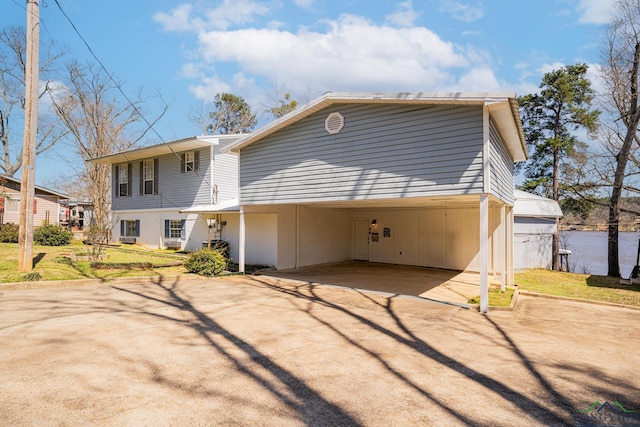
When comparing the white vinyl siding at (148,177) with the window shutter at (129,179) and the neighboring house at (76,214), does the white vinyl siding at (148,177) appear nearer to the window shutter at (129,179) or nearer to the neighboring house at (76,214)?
the window shutter at (129,179)

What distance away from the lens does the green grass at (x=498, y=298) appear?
827 centimetres


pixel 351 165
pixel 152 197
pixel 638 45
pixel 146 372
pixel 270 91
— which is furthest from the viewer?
Result: pixel 270 91

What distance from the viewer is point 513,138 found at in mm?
9633

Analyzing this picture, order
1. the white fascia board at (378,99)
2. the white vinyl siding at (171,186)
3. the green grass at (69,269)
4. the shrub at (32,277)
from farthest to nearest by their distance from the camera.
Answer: the white vinyl siding at (171,186), the green grass at (69,269), the shrub at (32,277), the white fascia board at (378,99)

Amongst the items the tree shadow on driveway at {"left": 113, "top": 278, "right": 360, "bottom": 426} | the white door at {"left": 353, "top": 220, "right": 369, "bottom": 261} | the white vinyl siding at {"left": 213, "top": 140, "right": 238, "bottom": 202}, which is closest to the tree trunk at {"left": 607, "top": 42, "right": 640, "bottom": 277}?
the white door at {"left": 353, "top": 220, "right": 369, "bottom": 261}

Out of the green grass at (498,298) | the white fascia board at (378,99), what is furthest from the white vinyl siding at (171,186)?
the green grass at (498,298)

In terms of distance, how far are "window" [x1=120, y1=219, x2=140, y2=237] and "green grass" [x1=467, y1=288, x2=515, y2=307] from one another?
1795cm

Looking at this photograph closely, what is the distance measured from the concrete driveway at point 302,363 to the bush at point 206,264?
374 cm

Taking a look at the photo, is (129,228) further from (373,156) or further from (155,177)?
(373,156)

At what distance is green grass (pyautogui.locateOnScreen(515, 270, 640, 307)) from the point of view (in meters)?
10.1

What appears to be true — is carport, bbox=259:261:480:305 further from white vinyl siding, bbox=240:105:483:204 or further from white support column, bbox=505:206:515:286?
white vinyl siding, bbox=240:105:483:204

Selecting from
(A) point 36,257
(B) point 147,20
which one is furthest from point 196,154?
(A) point 36,257

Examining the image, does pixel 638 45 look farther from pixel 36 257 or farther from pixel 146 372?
pixel 36 257

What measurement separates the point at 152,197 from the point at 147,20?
9.03 meters
